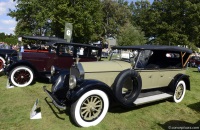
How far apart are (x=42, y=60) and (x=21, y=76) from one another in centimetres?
102

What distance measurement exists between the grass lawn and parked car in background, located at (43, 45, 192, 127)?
320 millimetres

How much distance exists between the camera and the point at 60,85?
493 cm

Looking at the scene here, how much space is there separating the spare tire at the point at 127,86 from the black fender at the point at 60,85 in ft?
3.99

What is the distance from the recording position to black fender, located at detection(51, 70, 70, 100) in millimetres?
4793

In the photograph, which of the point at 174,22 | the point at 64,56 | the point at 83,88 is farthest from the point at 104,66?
the point at 174,22

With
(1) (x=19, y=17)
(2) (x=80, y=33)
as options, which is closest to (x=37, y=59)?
(2) (x=80, y=33)

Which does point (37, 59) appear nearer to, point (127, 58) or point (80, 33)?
point (127, 58)

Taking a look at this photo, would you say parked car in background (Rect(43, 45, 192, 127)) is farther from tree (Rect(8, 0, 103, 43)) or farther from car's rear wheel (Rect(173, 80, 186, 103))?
tree (Rect(8, 0, 103, 43))

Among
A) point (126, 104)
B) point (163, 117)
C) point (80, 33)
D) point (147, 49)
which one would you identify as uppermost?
point (80, 33)

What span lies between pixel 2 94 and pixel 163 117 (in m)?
4.80

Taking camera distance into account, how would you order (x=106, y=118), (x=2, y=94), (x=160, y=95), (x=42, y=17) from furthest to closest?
1. (x=42, y=17)
2. (x=2, y=94)
3. (x=160, y=95)
4. (x=106, y=118)

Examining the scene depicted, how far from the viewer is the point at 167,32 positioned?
27844 millimetres

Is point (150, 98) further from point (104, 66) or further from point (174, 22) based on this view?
point (174, 22)

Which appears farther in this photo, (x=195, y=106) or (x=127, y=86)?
(x=195, y=106)
